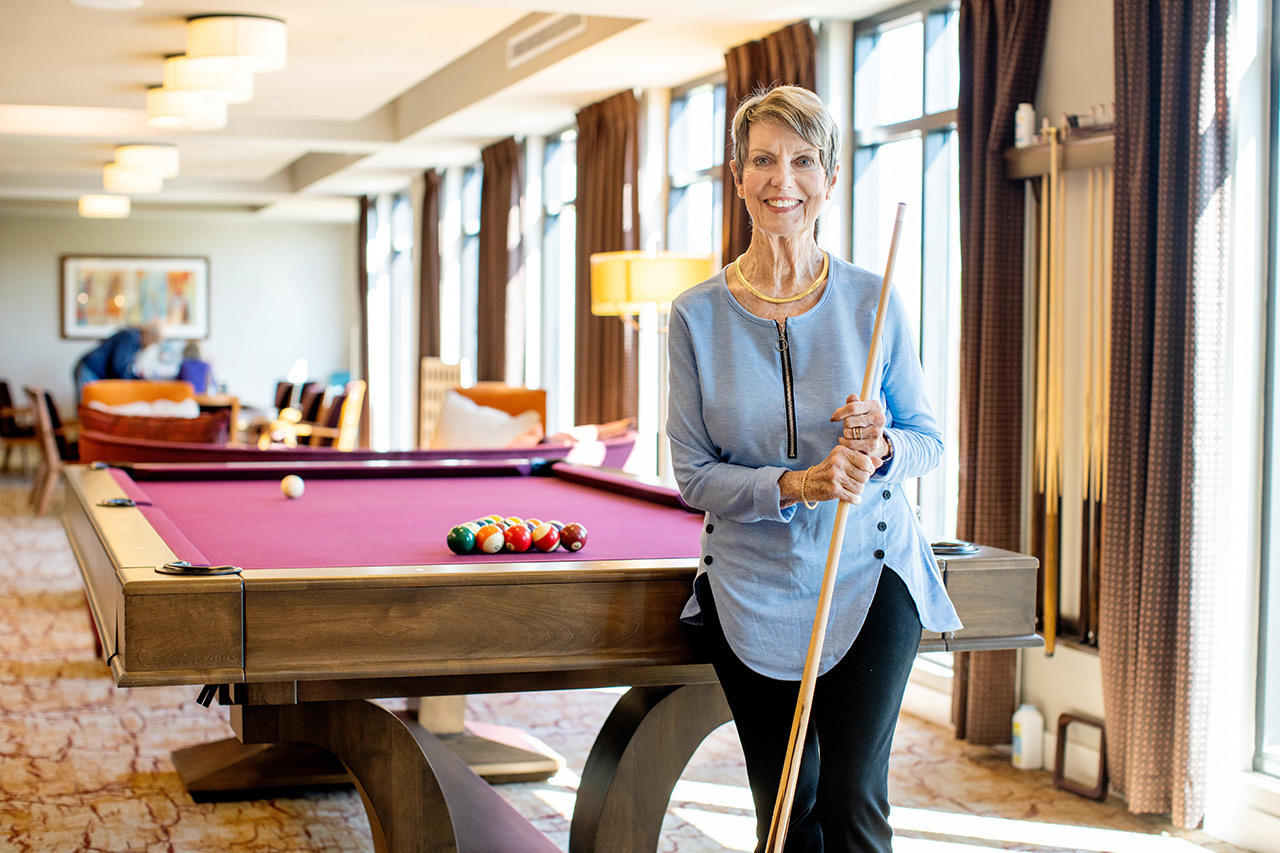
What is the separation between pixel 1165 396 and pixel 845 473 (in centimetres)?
199

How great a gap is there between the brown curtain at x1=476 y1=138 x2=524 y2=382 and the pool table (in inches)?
226

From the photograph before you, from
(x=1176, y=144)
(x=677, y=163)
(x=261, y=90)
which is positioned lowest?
(x=1176, y=144)

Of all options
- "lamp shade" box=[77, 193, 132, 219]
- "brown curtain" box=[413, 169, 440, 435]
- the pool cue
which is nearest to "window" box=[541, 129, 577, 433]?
"brown curtain" box=[413, 169, 440, 435]

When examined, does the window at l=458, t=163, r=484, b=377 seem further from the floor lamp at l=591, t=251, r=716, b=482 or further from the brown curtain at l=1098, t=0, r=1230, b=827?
the brown curtain at l=1098, t=0, r=1230, b=827

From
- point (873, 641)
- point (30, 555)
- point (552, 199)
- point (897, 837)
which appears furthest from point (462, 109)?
point (873, 641)

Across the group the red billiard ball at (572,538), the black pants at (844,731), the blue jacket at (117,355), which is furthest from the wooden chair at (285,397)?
the black pants at (844,731)

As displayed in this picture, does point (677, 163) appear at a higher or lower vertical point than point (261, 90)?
lower

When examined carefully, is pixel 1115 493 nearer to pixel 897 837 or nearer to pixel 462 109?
pixel 897 837

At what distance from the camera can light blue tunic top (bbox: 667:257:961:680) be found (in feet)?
5.84

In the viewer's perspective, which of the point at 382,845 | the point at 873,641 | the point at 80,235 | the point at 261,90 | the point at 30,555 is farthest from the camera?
the point at 80,235

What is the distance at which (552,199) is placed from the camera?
858cm

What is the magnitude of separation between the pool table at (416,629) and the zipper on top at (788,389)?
0.38 m

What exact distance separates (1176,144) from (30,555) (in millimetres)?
6523

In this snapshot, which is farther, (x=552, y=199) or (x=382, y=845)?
(x=552, y=199)
